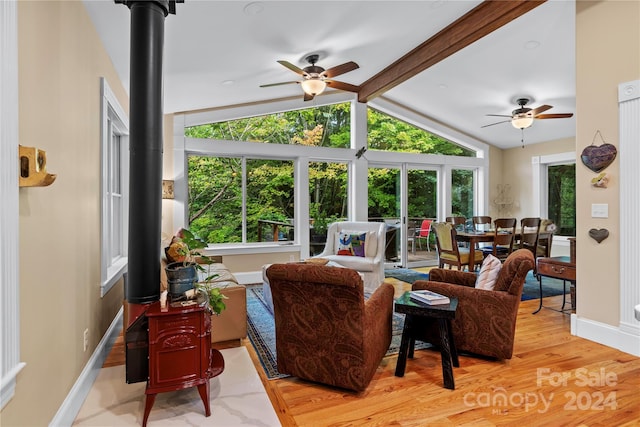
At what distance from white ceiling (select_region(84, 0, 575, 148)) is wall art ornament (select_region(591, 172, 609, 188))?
181cm

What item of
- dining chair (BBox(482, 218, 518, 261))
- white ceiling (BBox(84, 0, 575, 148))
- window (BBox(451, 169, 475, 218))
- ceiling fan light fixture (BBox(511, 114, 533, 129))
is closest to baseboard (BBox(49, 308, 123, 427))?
white ceiling (BBox(84, 0, 575, 148))

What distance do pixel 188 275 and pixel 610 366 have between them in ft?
10.2

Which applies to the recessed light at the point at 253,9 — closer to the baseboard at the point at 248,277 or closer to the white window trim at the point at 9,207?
the white window trim at the point at 9,207

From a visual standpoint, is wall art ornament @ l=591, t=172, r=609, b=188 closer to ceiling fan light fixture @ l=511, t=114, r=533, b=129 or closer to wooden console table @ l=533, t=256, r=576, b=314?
wooden console table @ l=533, t=256, r=576, b=314

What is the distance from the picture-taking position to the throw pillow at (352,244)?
16.9 feet

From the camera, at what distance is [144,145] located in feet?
6.99

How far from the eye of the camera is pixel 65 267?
6.33ft

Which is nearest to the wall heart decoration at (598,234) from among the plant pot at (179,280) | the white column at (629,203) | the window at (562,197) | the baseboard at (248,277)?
the white column at (629,203)

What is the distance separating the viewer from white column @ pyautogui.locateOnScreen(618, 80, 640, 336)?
2.82 metres

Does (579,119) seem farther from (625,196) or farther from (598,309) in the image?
(598,309)

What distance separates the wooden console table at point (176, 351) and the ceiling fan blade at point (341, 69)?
298 cm

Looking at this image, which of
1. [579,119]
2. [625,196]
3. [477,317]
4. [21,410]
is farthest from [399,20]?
[21,410]

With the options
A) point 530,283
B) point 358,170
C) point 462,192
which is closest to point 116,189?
point 358,170

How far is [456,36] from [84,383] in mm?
4685
